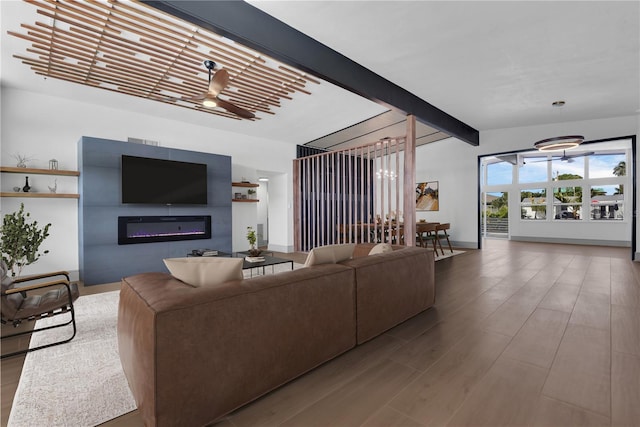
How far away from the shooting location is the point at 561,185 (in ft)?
31.1

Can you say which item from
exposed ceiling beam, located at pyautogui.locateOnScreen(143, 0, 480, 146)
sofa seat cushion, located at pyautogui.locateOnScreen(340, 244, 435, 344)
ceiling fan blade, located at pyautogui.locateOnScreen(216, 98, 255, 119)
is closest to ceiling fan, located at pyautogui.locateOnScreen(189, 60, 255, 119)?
ceiling fan blade, located at pyautogui.locateOnScreen(216, 98, 255, 119)

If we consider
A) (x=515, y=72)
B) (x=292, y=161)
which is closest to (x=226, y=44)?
(x=515, y=72)

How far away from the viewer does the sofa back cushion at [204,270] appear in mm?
1671

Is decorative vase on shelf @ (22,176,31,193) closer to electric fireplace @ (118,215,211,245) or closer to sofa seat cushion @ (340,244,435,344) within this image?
electric fireplace @ (118,215,211,245)

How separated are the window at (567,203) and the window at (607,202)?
338mm

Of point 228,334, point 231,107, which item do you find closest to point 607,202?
point 231,107

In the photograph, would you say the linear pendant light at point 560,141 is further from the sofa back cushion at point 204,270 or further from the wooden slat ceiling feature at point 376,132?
the sofa back cushion at point 204,270

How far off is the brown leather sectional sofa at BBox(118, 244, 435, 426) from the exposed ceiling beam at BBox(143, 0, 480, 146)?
2225 mm

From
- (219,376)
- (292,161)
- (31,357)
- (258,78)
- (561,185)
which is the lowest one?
(31,357)

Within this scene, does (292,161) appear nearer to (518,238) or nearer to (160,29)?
(160,29)

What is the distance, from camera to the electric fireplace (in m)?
4.75

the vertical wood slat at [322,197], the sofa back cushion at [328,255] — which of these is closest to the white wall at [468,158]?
the vertical wood slat at [322,197]

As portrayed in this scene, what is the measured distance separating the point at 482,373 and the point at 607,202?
10.4 metres

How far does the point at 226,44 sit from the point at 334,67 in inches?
52.1
